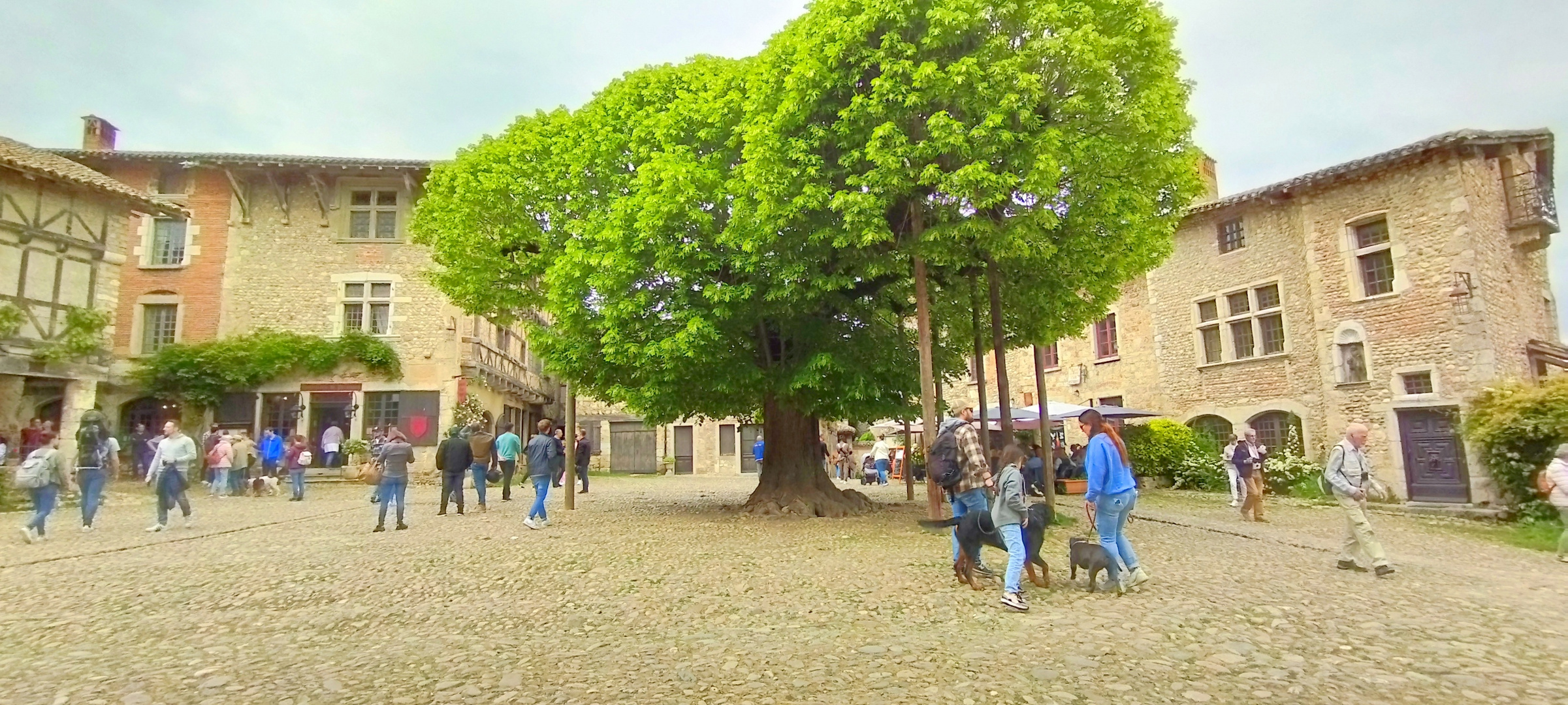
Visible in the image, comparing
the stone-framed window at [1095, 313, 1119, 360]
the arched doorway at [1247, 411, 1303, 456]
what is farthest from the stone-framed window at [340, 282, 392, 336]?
the arched doorway at [1247, 411, 1303, 456]

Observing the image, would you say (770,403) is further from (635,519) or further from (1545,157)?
(1545,157)

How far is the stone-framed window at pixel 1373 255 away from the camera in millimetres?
17484

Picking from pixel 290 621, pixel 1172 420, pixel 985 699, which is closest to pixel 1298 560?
pixel 985 699

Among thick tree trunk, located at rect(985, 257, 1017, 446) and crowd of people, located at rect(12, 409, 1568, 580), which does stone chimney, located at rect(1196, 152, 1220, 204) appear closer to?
crowd of people, located at rect(12, 409, 1568, 580)

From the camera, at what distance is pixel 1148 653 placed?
4914mm

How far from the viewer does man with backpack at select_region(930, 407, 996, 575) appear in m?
7.05

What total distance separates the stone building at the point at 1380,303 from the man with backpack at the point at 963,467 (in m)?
14.3

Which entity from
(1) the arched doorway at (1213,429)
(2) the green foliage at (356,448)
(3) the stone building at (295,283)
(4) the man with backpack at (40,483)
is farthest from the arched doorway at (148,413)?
(1) the arched doorway at (1213,429)

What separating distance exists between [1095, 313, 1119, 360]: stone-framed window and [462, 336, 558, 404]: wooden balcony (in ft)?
59.2

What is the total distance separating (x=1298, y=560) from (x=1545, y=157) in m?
16.3

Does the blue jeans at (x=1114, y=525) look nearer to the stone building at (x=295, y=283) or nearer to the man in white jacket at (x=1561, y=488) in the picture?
the man in white jacket at (x=1561, y=488)

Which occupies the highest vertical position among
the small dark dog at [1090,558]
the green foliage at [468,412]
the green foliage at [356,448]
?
the green foliage at [468,412]

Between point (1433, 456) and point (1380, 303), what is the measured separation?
3343 millimetres

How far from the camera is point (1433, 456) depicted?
16.5 m
